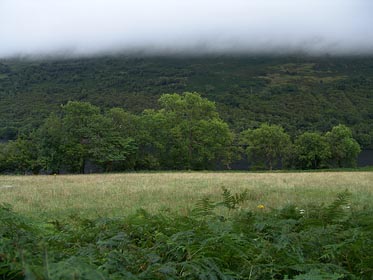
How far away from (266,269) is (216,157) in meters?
61.3

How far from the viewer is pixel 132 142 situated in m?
57.2

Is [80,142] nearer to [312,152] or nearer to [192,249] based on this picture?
[312,152]

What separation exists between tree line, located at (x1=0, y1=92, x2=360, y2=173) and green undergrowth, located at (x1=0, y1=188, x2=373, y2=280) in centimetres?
4808

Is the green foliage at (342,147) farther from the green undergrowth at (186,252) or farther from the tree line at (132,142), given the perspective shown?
the green undergrowth at (186,252)

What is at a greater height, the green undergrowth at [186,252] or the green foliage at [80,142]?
the green undergrowth at [186,252]

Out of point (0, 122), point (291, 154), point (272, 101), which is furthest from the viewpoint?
point (272, 101)

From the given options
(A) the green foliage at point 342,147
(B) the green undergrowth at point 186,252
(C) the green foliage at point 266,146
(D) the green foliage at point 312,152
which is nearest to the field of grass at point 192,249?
(B) the green undergrowth at point 186,252

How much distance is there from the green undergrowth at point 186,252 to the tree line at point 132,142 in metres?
48.1

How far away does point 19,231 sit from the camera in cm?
371

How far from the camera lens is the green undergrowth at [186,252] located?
2.54m

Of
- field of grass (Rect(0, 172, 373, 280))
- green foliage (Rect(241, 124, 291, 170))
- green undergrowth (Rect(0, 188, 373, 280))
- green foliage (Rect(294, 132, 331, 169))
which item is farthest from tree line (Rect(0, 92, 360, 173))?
green undergrowth (Rect(0, 188, 373, 280))

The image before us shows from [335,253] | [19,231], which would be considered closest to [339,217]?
[335,253]

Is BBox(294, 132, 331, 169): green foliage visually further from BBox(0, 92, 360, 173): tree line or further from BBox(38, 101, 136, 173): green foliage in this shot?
BBox(38, 101, 136, 173): green foliage

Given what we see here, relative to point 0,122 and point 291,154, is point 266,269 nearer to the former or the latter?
point 291,154
